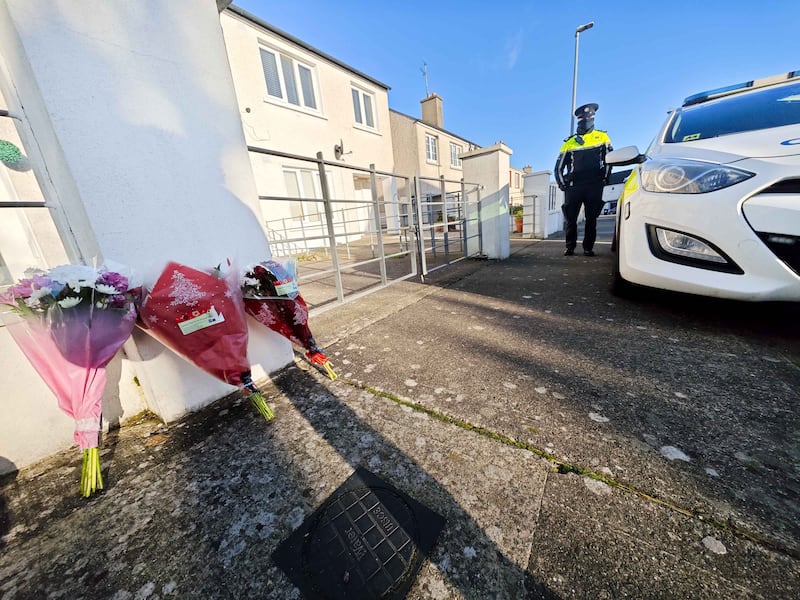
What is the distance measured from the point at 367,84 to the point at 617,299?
1107 centimetres

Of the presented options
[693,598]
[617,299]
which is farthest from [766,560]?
[617,299]

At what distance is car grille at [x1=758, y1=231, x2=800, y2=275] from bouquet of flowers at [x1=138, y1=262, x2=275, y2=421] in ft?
8.15

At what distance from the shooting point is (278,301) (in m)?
1.53

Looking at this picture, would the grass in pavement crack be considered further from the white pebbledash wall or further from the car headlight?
the car headlight

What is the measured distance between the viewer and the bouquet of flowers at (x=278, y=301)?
1.46 m

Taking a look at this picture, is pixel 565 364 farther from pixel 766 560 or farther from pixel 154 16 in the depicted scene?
pixel 154 16

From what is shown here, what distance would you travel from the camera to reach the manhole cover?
72 cm

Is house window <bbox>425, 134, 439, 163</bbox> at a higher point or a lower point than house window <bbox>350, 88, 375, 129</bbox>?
lower

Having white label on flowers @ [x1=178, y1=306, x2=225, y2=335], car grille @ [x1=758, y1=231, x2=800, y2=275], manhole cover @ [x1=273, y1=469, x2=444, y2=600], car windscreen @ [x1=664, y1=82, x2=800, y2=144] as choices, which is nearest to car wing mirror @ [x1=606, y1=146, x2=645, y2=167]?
car windscreen @ [x1=664, y1=82, x2=800, y2=144]

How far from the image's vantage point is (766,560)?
2.23ft

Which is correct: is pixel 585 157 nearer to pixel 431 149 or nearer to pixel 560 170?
pixel 560 170

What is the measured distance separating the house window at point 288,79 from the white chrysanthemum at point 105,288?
8.44 meters

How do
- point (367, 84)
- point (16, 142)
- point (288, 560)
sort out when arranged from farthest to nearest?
point (367, 84) < point (16, 142) < point (288, 560)

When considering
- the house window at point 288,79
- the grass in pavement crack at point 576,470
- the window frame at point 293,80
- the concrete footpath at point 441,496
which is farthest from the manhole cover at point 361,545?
the house window at point 288,79
